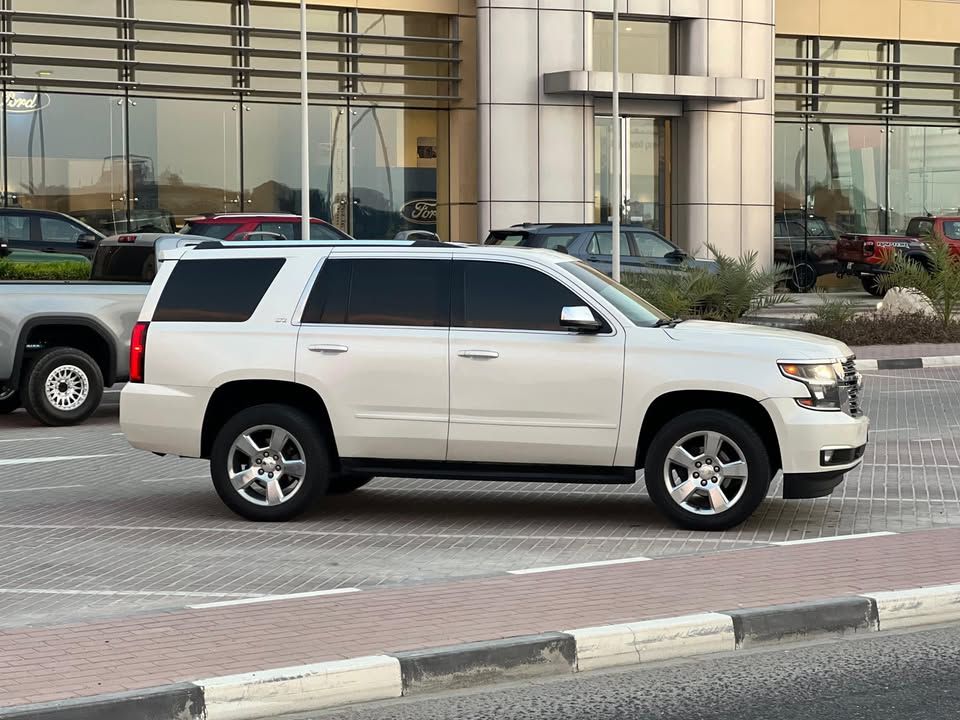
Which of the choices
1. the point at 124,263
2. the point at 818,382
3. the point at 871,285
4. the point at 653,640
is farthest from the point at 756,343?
the point at 871,285

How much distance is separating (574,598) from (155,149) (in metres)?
25.2

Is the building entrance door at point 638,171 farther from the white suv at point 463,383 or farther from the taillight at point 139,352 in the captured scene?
the taillight at point 139,352

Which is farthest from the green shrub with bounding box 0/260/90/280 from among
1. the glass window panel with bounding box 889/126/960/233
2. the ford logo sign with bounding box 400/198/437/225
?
the glass window panel with bounding box 889/126/960/233

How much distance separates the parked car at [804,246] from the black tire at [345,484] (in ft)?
88.7

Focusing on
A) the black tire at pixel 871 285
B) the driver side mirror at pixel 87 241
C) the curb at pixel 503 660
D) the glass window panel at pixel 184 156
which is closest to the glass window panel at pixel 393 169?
the glass window panel at pixel 184 156

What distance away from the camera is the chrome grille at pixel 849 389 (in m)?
9.54

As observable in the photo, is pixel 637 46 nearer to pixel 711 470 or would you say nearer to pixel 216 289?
pixel 216 289

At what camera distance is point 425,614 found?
7055 millimetres

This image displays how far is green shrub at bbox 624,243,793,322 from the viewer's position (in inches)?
889

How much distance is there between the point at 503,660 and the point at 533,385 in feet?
11.0

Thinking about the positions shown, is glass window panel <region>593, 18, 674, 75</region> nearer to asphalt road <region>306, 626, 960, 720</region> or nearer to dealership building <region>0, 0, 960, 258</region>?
dealership building <region>0, 0, 960, 258</region>

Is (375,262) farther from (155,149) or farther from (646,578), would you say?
(155,149)

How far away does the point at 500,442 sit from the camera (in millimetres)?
9633

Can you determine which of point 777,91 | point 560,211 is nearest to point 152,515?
point 560,211
